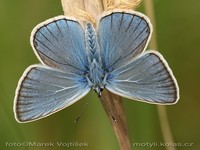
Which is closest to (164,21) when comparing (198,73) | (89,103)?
(198,73)

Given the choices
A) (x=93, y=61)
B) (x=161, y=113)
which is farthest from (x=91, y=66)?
(x=161, y=113)

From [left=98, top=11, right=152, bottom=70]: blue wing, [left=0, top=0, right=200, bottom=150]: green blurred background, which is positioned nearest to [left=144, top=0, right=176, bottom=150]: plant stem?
[left=0, top=0, right=200, bottom=150]: green blurred background

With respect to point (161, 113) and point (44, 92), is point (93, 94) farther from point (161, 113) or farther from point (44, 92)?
point (44, 92)

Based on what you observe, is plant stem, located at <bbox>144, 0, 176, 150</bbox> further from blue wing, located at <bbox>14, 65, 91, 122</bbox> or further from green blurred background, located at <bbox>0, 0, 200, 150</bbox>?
blue wing, located at <bbox>14, 65, 91, 122</bbox>

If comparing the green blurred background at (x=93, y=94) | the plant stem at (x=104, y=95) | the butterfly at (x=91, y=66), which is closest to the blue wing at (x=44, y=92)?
the butterfly at (x=91, y=66)

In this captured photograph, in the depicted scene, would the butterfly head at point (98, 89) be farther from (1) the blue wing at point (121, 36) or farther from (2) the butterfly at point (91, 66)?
(1) the blue wing at point (121, 36)
